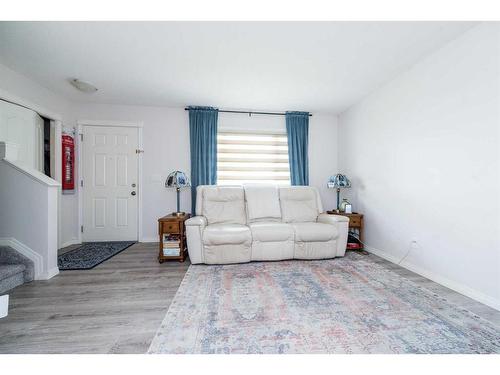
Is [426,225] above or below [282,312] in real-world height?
above

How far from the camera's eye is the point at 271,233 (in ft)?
9.23


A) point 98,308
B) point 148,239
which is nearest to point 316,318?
point 98,308

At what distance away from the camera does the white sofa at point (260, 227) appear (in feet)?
8.96

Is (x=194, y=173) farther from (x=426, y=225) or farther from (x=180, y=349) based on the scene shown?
(x=426, y=225)

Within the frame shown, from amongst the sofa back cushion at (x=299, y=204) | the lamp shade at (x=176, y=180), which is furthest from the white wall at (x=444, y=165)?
the lamp shade at (x=176, y=180)

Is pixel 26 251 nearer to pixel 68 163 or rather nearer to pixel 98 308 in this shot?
pixel 98 308

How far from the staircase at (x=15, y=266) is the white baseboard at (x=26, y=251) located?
3cm

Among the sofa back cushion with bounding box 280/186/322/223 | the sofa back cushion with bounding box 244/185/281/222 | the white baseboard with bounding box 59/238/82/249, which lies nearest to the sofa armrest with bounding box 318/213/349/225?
the sofa back cushion with bounding box 280/186/322/223

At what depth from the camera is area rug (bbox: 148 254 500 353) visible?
1.34 meters

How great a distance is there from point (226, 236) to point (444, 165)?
2434 millimetres
